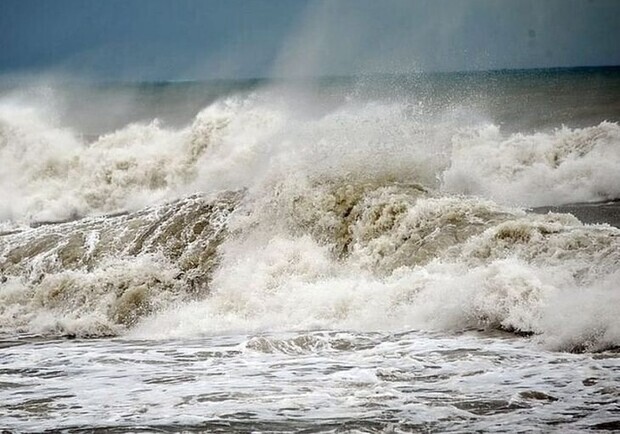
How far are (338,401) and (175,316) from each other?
498 cm

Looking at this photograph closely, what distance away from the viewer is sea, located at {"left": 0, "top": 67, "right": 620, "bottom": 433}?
7.46m

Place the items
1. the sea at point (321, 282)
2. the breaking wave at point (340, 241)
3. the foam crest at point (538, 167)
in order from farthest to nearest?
the foam crest at point (538, 167)
the breaking wave at point (340, 241)
the sea at point (321, 282)

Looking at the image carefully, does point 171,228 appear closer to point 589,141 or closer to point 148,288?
point 148,288

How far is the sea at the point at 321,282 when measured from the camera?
24.5 feet

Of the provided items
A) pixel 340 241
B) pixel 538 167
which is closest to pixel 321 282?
pixel 340 241

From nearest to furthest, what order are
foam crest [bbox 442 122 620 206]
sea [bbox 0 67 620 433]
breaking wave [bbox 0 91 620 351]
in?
sea [bbox 0 67 620 433] < breaking wave [bbox 0 91 620 351] < foam crest [bbox 442 122 620 206]

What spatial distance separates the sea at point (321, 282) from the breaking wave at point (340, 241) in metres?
0.03

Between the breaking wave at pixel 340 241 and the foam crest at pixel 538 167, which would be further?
the foam crest at pixel 538 167

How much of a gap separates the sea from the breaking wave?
3 centimetres

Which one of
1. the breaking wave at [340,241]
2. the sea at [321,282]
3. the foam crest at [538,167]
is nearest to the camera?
the sea at [321,282]

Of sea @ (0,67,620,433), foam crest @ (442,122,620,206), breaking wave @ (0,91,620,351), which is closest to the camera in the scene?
sea @ (0,67,620,433)

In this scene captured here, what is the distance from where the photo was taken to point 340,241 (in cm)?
1298

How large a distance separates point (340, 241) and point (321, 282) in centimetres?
126

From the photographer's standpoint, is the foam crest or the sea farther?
the foam crest
